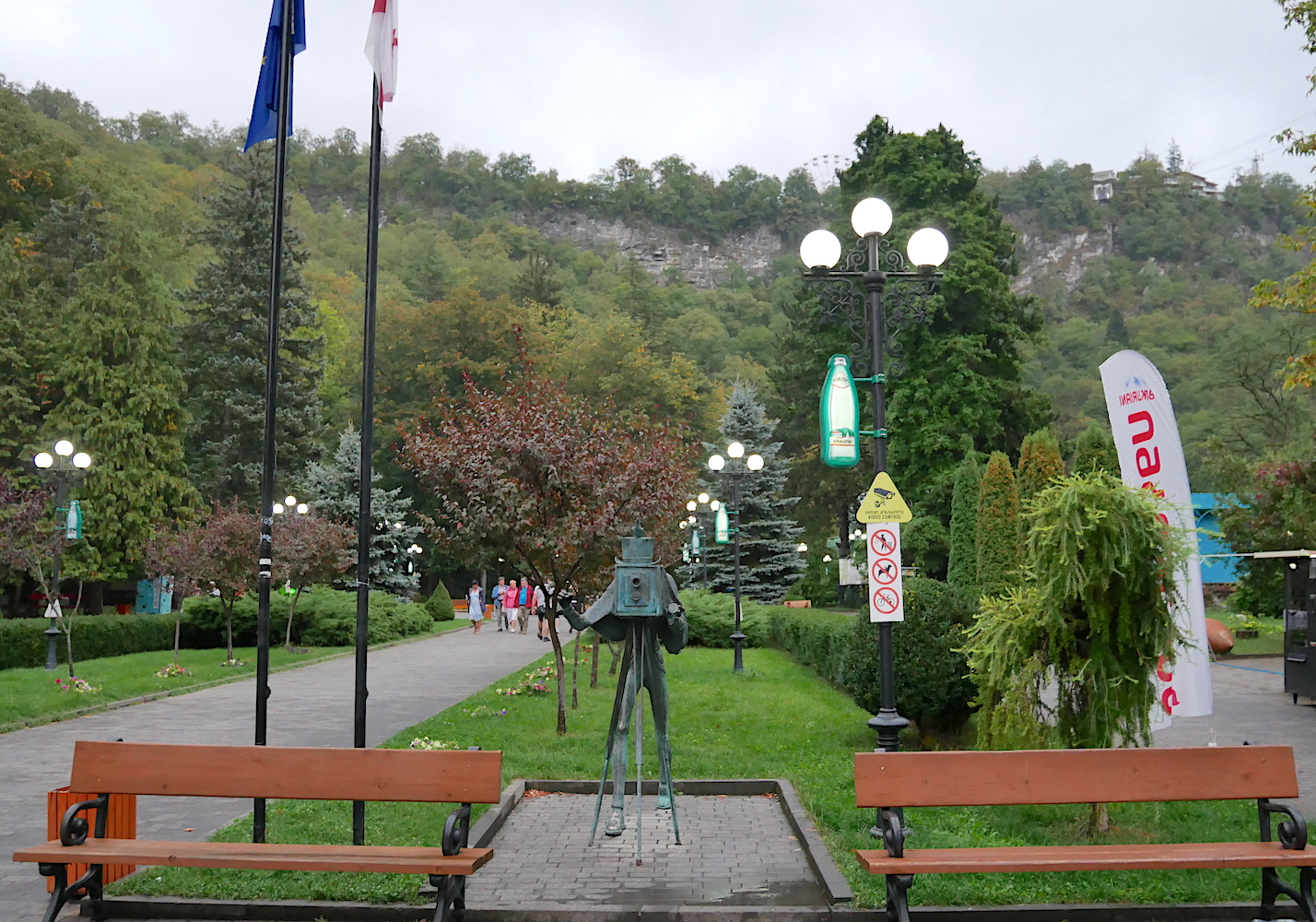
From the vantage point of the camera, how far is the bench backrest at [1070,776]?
5.34m

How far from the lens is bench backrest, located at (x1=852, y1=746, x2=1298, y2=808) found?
5336 mm

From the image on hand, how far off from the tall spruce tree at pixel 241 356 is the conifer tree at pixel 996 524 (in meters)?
32.2

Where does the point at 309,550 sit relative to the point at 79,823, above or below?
above

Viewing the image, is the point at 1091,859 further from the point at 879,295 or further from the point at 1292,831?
the point at 879,295

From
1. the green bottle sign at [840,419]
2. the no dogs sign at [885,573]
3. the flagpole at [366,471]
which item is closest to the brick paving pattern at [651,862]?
the flagpole at [366,471]

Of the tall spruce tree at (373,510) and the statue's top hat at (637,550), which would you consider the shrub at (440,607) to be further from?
the statue's top hat at (637,550)

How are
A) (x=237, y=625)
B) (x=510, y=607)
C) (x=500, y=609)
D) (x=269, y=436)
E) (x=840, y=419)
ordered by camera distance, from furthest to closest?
(x=500, y=609) → (x=510, y=607) → (x=237, y=625) → (x=840, y=419) → (x=269, y=436)

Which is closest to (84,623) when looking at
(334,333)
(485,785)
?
(485,785)

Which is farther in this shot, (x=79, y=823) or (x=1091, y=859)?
(x=79, y=823)

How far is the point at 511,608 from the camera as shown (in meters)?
38.3

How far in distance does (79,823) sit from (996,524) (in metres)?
17.2

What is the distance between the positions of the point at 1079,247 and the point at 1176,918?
146 m

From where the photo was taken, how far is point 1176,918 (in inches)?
215

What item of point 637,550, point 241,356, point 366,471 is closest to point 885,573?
point 637,550
